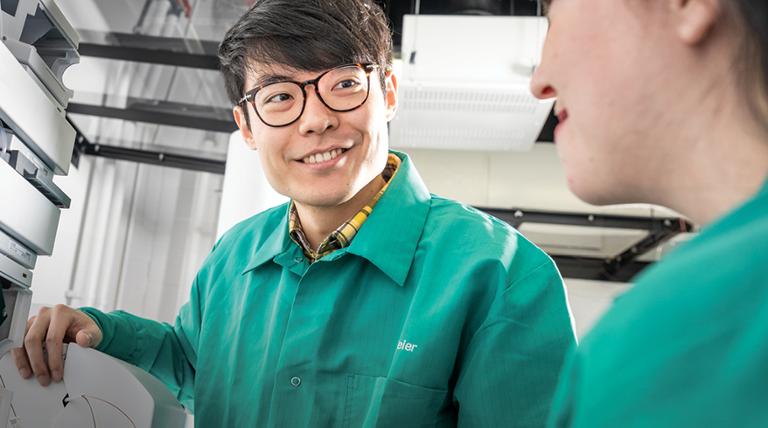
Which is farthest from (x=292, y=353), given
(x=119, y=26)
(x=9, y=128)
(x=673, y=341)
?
(x=119, y=26)

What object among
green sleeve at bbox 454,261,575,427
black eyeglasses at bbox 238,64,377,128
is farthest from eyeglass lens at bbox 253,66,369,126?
green sleeve at bbox 454,261,575,427

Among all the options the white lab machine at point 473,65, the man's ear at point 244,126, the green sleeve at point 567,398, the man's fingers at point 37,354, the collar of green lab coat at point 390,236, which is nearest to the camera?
the green sleeve at point 567,398

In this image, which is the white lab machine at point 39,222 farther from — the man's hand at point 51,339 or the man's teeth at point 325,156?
the man's teeth at point 325,156

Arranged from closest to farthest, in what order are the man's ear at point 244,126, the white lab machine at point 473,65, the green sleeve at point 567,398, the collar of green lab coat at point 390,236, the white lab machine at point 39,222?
the green sleeve at point 567,398 < the white lab machine at point 39,222 < the collar of green lab coat at point 390,236 < the man's ear at point 244,126 < the white lab machine at point 473,65

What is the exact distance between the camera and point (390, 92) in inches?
61.8

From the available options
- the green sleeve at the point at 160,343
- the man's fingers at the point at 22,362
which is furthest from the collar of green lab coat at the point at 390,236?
the man's fingers at the point at 22,362

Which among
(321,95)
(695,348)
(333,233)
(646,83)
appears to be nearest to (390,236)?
(333,233)

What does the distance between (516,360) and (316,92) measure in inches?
25.6

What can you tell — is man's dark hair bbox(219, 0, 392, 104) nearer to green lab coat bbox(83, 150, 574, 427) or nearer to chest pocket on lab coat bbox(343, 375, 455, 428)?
green lab coat bbox(83, 150, 574, 427)

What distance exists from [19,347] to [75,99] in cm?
207

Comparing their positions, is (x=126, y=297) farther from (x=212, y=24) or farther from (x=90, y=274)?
(x=212, y=24)

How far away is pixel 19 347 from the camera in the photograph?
110 cm

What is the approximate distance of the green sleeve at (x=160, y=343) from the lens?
1311 mm

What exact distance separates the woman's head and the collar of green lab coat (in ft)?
2.07
